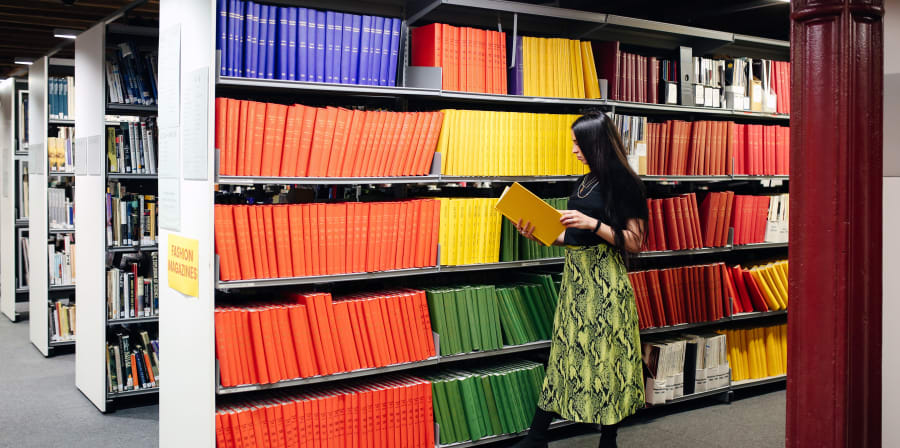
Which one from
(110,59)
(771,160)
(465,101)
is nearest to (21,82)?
(110,59)

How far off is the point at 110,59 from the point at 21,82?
3.71 m

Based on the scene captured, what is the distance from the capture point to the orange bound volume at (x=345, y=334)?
Answer: 3195 mm

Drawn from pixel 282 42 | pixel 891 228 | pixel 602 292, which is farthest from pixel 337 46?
pixel 891 228

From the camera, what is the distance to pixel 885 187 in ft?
6.26

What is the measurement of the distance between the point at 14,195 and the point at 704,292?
6.44m

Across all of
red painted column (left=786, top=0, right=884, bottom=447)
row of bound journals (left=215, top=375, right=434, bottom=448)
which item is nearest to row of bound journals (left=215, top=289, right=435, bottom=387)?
row of bound journals (left=215, top=375, right=434, bottom=448)

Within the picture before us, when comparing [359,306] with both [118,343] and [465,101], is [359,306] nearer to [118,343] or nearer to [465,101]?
[465,101]

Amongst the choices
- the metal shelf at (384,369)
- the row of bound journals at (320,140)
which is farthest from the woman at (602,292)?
the row of bound journals at (320,140)

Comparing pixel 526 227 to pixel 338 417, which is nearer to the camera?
pixel 338 417

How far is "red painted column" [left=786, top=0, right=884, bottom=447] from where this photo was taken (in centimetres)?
142

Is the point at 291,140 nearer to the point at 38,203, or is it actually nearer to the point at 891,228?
the point at 891,228

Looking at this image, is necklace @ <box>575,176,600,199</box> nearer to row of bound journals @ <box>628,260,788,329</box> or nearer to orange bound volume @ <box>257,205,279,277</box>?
row of bound journals @ <box>628,260,788,329</box>

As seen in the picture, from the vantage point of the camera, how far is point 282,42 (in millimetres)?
3139

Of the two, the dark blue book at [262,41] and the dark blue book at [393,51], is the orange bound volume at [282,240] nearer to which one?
the dark blue book at [262,41]
